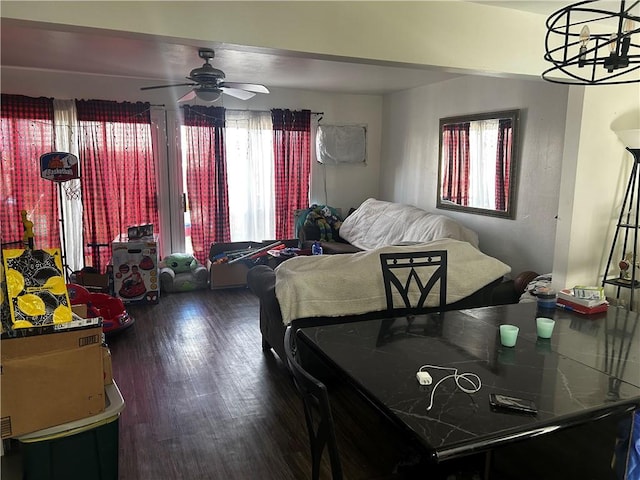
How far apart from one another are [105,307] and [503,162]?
388 centimetres

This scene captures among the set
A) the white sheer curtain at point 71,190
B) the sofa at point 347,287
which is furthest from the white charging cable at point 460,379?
the white sheer curtain at point 71,190

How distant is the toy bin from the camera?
1868 mm

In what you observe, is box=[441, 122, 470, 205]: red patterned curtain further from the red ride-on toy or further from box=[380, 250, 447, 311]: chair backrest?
the red ride-on toy

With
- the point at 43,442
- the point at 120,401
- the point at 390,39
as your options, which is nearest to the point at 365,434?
the point at 120,401

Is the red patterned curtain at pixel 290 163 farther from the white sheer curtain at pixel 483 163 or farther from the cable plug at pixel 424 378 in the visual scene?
the cable plug at pixel 424 378

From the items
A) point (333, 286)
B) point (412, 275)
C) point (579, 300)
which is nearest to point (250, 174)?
point (333, 286)

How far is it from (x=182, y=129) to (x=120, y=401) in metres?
4.29

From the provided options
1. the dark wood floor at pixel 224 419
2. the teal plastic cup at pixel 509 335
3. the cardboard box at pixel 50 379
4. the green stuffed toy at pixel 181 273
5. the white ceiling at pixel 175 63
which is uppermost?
the white ceiling at pixel 175 63

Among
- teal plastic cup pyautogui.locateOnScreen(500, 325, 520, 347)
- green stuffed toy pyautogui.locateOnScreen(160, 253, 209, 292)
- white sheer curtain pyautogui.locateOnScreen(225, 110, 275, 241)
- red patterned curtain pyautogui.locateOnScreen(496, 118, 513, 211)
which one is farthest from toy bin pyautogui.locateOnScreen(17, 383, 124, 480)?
white sheer curtain pyautogui.locateOnScreen(225, 110, 275, 241)

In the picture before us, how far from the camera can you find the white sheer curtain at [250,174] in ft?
19.9

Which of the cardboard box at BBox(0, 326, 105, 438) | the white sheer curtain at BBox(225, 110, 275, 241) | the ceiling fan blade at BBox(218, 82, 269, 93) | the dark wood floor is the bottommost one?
the dark wood floor

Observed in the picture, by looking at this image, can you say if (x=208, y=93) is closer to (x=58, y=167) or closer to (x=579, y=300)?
(x=58, y=167)

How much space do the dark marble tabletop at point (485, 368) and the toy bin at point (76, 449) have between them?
0.90m

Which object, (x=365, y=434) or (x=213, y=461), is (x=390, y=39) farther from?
(x=213, y=461)
